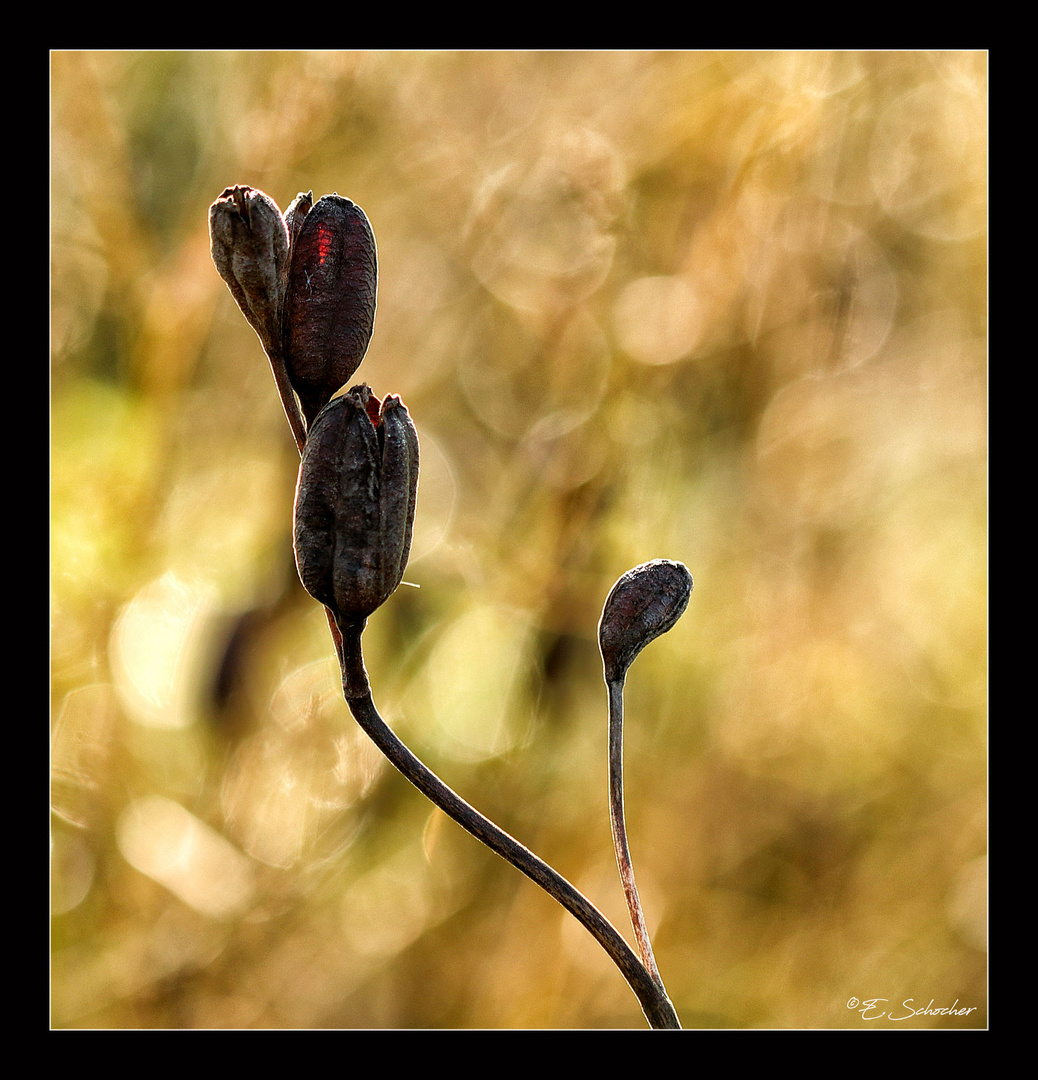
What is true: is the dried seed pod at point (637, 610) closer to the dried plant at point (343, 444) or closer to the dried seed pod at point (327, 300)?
the dried plant at point (343, 444)

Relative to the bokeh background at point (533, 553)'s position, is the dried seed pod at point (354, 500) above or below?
below

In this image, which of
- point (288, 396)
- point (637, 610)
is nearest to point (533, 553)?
point (637, 610)

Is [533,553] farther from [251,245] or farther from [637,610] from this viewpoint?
[251,245]

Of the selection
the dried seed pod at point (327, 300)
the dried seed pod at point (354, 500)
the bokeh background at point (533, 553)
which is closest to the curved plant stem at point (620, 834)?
the dried seed pod at point (354, 500)

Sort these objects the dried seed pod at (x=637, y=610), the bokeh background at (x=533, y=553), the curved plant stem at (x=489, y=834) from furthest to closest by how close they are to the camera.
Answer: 1. the bokeh background at (x=533, y=553)
2. the dried seed pod at (x=637, y=610)
3. the curved plant stem at (x=489, y=834)

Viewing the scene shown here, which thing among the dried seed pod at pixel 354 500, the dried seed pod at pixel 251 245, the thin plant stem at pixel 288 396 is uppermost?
the dried seed pod at pixel 251 245

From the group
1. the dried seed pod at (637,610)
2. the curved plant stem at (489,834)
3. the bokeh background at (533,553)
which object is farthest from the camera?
the bokeh background at (533,553)

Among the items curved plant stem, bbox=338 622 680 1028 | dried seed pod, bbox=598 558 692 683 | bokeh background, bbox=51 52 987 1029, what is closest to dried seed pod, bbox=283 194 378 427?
curved plant stem, bbox=338 622 680 1028
